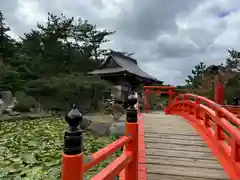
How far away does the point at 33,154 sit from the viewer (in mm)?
4941

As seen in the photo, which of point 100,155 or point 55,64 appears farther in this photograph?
point 55,64

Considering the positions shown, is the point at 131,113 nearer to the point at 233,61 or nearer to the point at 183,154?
the point at 183,154

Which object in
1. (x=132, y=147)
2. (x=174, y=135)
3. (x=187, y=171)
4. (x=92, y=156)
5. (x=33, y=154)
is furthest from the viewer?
(x=33, y=154)

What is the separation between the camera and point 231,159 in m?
2.83

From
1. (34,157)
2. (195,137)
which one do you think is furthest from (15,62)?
(195,137)

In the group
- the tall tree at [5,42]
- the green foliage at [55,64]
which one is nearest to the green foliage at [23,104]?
the green foliage at [55,64]

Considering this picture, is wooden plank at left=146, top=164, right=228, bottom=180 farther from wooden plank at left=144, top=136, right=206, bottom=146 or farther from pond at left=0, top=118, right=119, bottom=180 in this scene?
pond at left=0, top=118, right=119, bottom=180

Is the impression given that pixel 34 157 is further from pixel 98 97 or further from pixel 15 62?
pixel 15 62

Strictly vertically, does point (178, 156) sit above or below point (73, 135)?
below

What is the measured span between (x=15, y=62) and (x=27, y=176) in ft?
53.6

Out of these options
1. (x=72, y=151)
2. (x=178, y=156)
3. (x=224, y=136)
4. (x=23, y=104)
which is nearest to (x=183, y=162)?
(x=178, y=156)

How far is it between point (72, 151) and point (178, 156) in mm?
2524

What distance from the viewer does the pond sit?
3.91 meters

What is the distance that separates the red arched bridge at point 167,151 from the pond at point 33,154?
4.57ft
